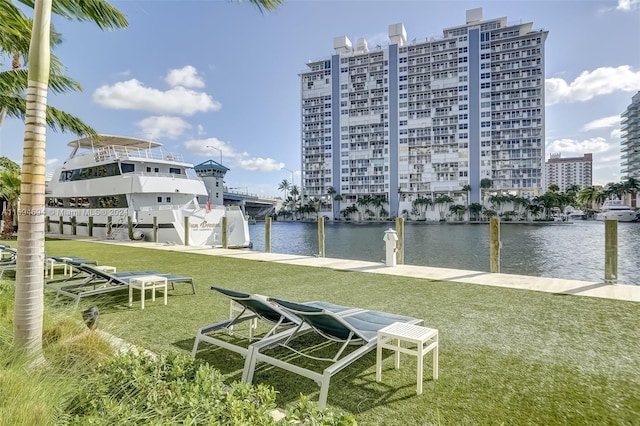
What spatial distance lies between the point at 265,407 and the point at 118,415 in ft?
2.37

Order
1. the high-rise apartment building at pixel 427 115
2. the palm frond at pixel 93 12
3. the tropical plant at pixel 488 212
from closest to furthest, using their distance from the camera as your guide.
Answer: the palm frond at pixel 93 12 → the tropical plant at pixel 488 212 → the high-rise apartment building at pixel 427 115

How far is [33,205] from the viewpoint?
9.29 feet

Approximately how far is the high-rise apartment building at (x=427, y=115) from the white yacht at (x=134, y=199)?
59874mm

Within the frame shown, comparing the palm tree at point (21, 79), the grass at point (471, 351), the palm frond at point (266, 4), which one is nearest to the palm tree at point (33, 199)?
the grass at point (471, 351)

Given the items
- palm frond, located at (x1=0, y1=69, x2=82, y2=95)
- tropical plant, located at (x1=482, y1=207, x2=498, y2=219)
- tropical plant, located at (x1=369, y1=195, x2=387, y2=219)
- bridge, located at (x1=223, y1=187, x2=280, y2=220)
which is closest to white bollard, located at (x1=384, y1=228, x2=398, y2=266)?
palm frond, located at (x1=0, y1=69, x2=82, y2=95)

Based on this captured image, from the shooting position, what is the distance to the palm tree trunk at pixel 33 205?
9.11ft

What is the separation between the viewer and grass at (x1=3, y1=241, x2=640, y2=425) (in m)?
2.55

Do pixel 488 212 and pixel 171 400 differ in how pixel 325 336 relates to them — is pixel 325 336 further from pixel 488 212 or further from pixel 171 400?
pixel 488 212

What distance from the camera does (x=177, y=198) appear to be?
22250 millimetres

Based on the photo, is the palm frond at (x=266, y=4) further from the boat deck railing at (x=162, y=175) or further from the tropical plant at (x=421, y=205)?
the tropical plant at (x=421, y=205)

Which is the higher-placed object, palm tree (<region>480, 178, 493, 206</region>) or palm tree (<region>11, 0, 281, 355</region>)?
palm tree (<region>480, 178, 493, 206</region>)

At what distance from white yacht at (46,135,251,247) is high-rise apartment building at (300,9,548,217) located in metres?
59.9

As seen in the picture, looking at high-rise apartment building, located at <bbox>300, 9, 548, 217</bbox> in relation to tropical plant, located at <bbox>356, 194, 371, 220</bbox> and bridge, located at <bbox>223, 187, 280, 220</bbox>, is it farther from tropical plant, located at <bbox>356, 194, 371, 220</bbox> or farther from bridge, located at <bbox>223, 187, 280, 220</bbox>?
bridge, located at <bbox>223, 187, 280, 220</bbox>

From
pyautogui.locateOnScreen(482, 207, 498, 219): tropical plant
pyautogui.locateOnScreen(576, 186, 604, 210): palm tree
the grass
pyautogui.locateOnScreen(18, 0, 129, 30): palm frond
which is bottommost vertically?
the grass
